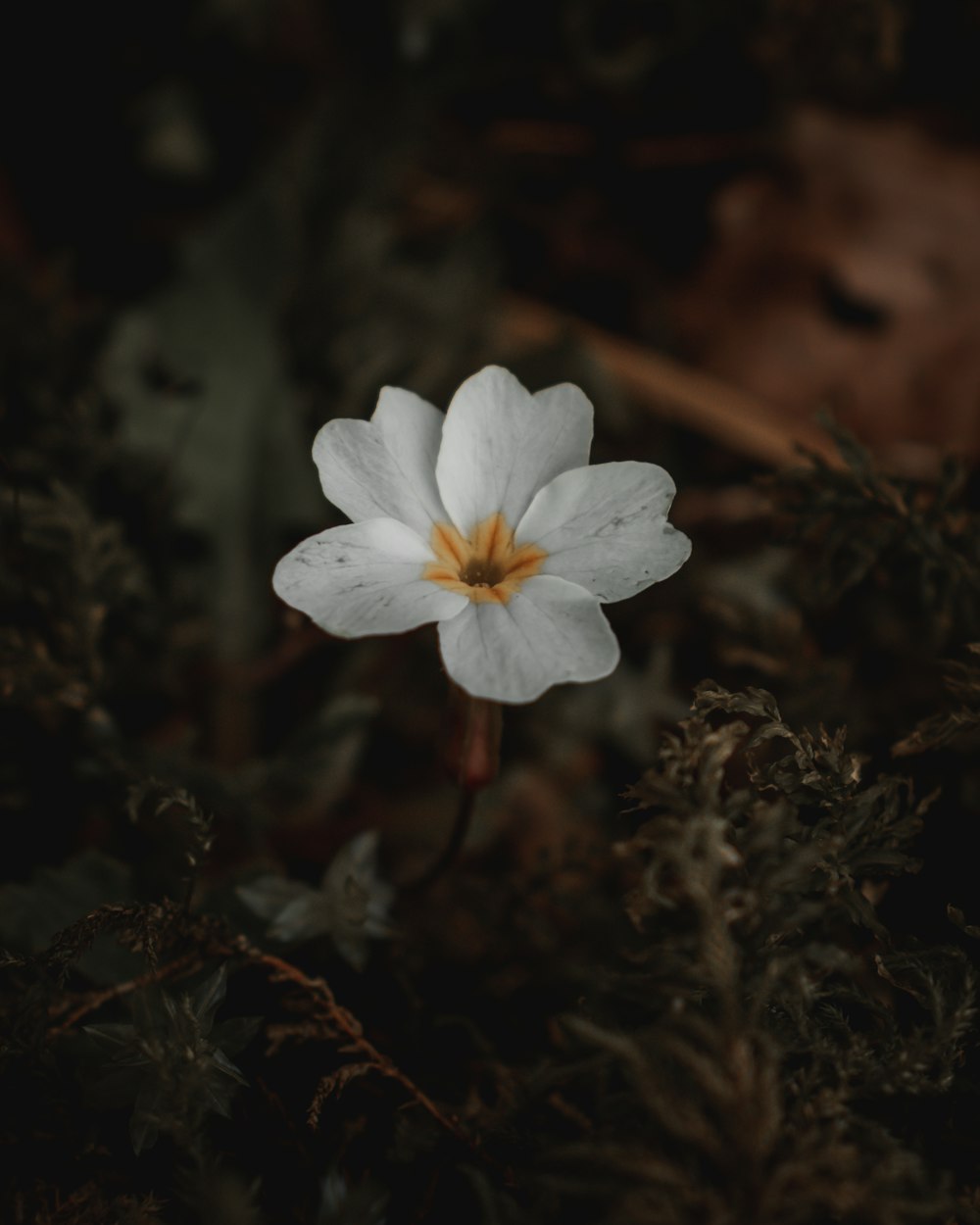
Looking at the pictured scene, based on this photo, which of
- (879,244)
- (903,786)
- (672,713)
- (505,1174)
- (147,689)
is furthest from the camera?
(879,244)

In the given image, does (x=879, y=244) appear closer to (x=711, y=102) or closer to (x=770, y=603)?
(x=711, y=102)

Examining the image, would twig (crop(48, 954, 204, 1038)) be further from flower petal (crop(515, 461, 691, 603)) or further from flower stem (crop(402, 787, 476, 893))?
flower petal (crop(515, 461, 691, 603))

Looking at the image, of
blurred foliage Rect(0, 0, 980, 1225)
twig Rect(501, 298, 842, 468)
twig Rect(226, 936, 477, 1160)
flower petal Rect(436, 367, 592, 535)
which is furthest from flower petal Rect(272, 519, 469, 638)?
twig Rect(501, 298, 842, 468)

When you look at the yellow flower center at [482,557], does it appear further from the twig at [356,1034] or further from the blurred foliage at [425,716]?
the twig at [356,1034]

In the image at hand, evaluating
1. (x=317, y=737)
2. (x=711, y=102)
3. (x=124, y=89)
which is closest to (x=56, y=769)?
(x=317, y=737)

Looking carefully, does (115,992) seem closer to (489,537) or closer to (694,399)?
(489,537)

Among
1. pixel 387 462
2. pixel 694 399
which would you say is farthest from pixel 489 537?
pixel 694 399
